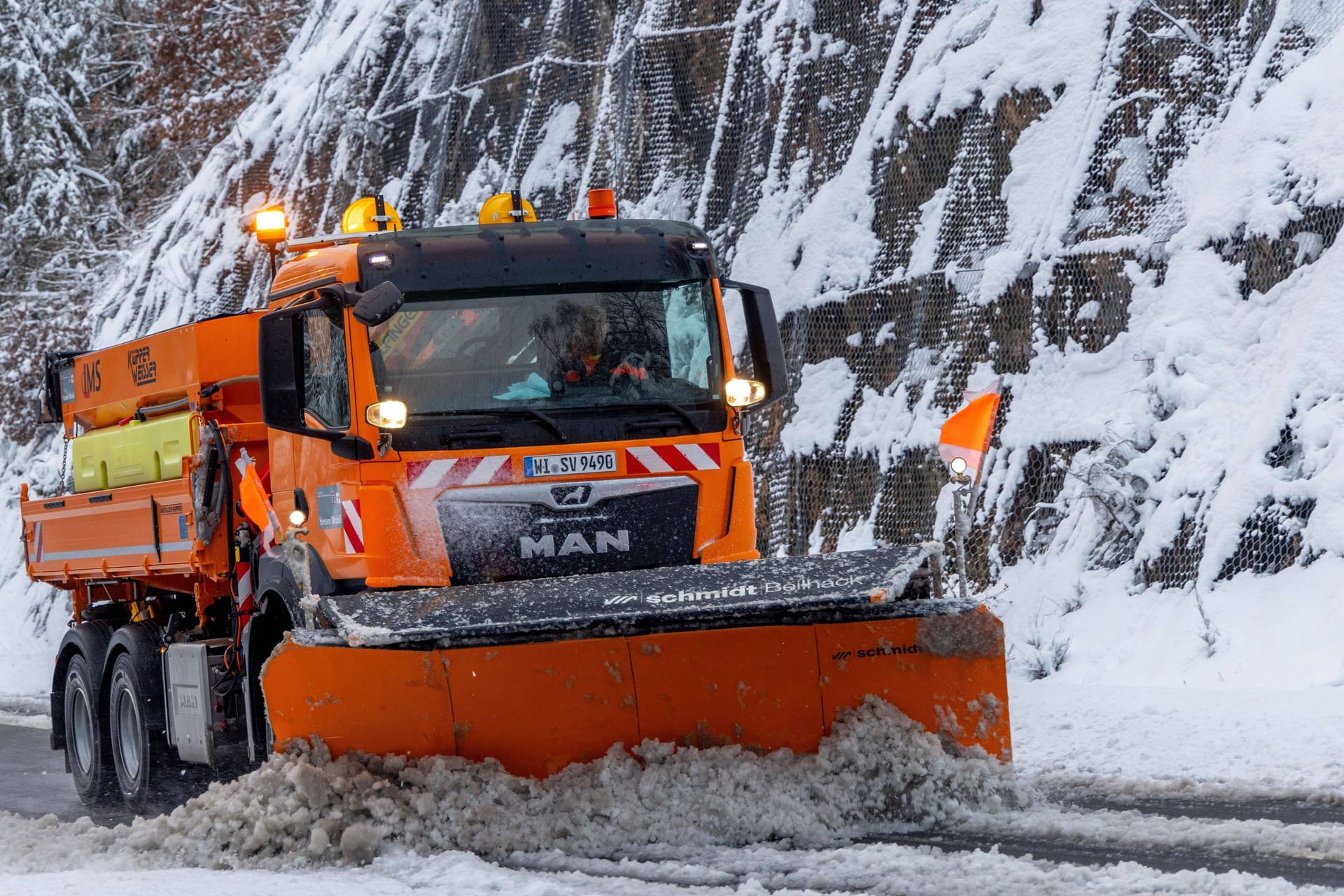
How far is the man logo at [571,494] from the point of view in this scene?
22.9 ft

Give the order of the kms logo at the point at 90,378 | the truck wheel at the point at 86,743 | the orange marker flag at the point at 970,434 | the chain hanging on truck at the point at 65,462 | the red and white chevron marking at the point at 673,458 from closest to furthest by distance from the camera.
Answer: the red and white chevron marking at the point at 673,458 < the truck wheel at the point at 86,743 < the kms logo at the point at 90,378 < the orange marker flag at the point at 970,434 < the chain hanging on truck at the point at 65,462

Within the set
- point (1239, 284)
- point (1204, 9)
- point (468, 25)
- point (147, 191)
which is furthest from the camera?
point (147, 191)

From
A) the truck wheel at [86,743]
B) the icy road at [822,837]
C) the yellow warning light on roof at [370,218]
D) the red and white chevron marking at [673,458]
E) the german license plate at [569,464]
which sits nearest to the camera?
the icy road at [822,837]

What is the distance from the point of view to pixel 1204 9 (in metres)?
11.9

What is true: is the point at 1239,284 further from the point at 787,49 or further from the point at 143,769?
the point at 143,769

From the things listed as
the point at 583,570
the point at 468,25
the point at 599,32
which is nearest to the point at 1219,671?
the point at 583,570

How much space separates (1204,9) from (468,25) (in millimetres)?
10687

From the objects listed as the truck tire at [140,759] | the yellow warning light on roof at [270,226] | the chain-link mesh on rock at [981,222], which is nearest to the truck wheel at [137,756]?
the truck tire at [140,759]

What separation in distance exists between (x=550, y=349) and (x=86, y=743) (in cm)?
443

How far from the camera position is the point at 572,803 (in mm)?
6059

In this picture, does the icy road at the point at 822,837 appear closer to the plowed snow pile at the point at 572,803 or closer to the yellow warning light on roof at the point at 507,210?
the plowed snow pile at the point at 572,803

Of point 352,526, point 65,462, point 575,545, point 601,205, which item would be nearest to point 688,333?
point 575,545

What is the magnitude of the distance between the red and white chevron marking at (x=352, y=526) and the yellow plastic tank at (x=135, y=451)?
1809mm

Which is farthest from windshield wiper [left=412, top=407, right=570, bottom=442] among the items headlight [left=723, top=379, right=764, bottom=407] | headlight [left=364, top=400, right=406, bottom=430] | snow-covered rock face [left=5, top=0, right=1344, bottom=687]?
snow-covered rock face [left=5, top=0, right=1344, bottom=687]
